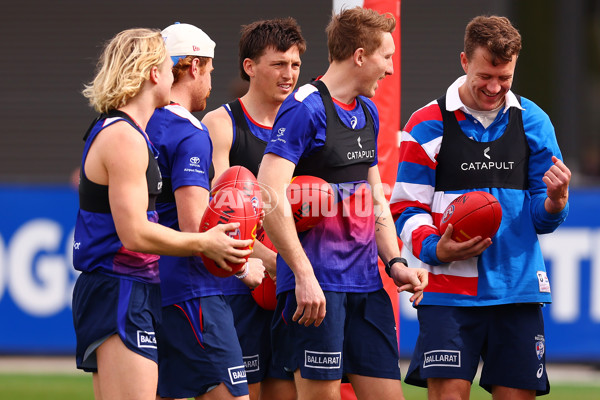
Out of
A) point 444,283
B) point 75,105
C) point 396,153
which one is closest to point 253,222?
point 444,283

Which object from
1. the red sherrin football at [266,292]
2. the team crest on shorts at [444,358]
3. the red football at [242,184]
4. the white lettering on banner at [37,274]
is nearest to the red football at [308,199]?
the red football at [242,184]

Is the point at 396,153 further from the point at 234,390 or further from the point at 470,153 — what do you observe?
the point at 234,390

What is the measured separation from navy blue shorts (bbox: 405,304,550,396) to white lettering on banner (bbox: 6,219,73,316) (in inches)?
215

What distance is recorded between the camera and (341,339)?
4434 millimetres

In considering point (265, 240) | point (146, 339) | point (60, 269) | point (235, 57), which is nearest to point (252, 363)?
point (265, 240)

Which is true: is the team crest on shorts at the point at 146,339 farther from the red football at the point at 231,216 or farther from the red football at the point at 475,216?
the red football at the point at 475,216

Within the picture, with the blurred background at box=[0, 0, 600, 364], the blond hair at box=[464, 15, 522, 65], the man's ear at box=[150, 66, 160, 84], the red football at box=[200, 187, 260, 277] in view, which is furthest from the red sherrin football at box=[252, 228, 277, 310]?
the blurred background at box=[0, 0, 600, 364]

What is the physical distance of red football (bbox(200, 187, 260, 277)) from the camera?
13.3ft

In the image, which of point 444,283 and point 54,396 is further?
point 54,396

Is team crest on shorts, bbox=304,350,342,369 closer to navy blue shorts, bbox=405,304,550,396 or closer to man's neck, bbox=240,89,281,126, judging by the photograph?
navy blue shorts, bbox=405,304,550,396

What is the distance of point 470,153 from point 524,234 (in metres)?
0.49

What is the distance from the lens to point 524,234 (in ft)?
15.4

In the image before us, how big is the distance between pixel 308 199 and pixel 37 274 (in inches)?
220

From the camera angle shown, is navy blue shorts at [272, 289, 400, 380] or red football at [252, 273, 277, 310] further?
red football at [252, 273, 277, 310]
